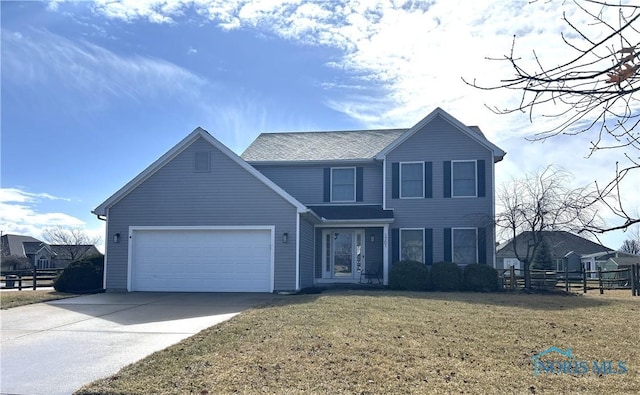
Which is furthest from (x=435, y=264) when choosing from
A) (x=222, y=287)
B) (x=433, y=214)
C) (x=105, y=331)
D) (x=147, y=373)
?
(x=147, y=373)

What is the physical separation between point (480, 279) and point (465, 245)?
2386mm

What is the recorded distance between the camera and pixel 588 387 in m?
5.93

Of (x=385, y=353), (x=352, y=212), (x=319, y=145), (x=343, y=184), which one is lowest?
(x=385, y=353)

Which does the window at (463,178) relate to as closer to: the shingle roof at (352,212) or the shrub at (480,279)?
the shingle roof at (352,212)

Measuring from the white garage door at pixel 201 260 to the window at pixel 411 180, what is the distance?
6.21m

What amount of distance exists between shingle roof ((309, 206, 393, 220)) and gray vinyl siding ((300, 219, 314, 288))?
3.21ft

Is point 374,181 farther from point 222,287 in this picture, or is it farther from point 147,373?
point 147,373

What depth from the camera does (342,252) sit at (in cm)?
2100

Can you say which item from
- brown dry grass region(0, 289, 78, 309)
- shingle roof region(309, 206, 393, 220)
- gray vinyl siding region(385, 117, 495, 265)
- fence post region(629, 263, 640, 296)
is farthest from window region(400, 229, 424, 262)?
brown dry grass region(0, 289, 78, 309)

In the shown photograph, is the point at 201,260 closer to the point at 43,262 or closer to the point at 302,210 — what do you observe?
the point at 302,210

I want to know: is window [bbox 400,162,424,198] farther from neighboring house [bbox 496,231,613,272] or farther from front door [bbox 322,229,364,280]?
neighboring house [bbox 496,231,613,272]

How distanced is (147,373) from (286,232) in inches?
414

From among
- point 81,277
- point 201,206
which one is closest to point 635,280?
point 201,206

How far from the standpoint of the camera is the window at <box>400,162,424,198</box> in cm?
2044
